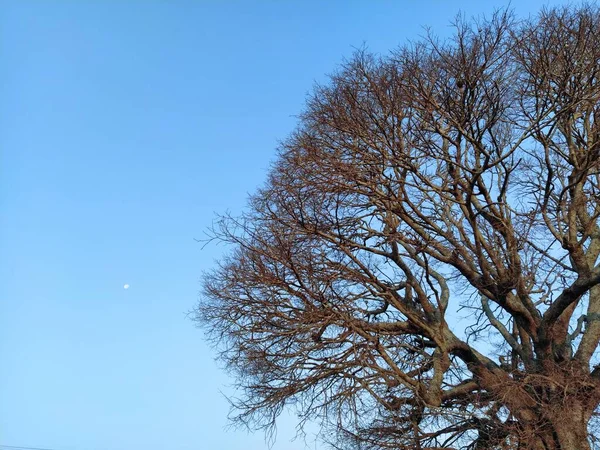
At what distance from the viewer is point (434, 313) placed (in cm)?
1359

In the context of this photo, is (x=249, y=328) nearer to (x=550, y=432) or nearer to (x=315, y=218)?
(x=315, y=218)

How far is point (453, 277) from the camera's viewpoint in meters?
14.9

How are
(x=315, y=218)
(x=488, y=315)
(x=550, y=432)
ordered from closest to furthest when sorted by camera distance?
(x=550, y=432) → (x=315, y=218) → (x=488, y=315)

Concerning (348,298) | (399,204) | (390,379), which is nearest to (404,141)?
(399,204)

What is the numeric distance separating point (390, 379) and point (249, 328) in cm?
307

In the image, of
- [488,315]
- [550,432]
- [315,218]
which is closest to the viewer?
[550,432]

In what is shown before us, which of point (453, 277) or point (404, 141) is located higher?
point (404, 141)

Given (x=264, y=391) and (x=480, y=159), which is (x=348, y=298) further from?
(x=480, y=159)

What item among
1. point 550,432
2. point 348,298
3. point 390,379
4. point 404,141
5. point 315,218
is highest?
point 404,141

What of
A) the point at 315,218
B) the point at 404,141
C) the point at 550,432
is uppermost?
the point at 404,141

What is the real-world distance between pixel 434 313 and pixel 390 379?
8.62 ft

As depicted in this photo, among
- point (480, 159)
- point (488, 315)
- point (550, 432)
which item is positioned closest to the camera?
point (550, 432)

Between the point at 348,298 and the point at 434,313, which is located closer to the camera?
the point at 348,298

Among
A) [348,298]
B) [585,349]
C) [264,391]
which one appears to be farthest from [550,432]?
[264,391]
